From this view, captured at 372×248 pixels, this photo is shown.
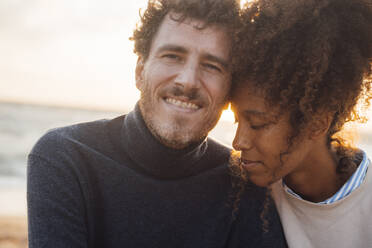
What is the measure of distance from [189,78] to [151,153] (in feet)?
1.73

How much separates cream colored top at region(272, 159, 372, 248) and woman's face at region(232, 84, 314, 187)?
270 millimetres

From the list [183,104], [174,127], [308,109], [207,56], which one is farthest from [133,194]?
[308,109]

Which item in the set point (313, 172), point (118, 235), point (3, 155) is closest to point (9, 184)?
point (3, 155)

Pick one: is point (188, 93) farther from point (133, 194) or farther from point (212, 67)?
point (133, 194)

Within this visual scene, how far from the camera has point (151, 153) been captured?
238 cm

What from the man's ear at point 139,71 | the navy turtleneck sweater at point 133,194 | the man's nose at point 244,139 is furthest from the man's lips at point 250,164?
the man's ear at point 139,71

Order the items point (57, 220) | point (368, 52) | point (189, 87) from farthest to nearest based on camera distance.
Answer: point (189, 87), point (368, 52), point (57, 220)

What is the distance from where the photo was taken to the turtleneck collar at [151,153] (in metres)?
2.38

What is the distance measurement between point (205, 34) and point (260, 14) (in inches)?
14.0

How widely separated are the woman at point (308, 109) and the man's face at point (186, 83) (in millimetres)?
152

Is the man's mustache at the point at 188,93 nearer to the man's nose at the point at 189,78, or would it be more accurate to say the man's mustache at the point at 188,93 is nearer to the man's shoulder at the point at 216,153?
the man's nose at the point at 189,78

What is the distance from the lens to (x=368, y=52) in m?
2.16

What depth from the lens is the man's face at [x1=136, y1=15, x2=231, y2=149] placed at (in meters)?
2.32

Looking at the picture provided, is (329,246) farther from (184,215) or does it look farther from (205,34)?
(205,34)
